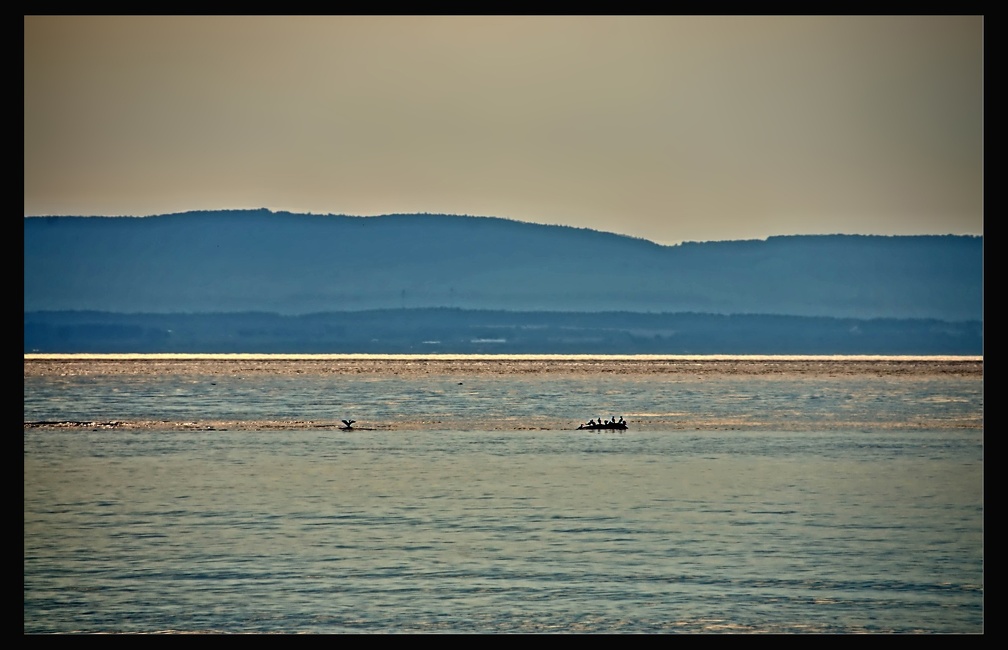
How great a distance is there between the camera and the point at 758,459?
27375 millimetres

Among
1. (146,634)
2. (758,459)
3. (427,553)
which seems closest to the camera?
(146,634)

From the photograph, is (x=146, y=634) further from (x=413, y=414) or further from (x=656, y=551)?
(x=413, y=414)

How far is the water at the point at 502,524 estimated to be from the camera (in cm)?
1395

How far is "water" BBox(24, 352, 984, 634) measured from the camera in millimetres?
13945

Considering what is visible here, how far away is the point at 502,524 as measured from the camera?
1875 centimetres

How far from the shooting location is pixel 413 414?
4012 centimetres

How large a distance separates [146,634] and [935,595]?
8.29m
